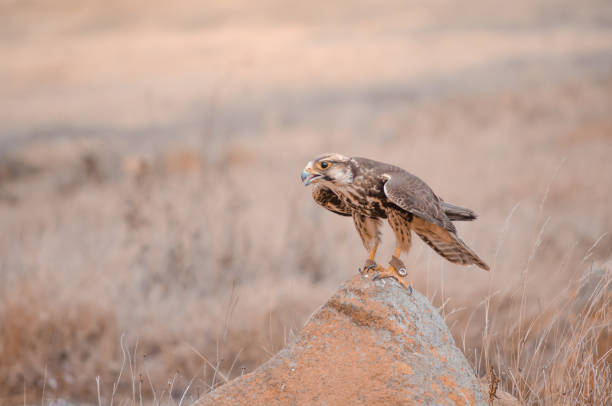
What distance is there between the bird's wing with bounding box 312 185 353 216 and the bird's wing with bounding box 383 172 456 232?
40cm

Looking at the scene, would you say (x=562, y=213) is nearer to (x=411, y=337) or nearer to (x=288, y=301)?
(x=288, y=301)

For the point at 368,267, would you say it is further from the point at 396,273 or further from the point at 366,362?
the point at 366,362

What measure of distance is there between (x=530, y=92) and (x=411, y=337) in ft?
77.1

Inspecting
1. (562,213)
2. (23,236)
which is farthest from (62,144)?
(562,213)

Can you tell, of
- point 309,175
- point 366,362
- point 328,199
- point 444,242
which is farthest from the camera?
point 328,199

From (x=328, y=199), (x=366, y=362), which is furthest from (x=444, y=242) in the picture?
(x=366, y=362)

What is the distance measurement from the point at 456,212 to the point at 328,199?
2.12 feet

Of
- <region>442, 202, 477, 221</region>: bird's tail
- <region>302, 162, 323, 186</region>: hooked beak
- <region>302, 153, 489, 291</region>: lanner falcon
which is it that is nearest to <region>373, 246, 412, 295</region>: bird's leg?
<region>302, 153, 489, 291</region>: lanner falcon

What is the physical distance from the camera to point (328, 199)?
2912 millimetres

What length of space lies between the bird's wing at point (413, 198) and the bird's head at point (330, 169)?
7.1 inches

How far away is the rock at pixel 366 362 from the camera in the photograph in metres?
2.34

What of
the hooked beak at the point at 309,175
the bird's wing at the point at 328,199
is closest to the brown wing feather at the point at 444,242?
the bird's wing at the point at 328,199

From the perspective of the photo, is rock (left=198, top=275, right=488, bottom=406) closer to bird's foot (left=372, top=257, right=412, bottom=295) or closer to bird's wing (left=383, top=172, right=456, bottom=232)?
bird's foot (left=372, top=257, right=412, bottom=295)

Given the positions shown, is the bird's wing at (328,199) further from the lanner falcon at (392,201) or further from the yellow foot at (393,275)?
the yellow foot at (393,275)
